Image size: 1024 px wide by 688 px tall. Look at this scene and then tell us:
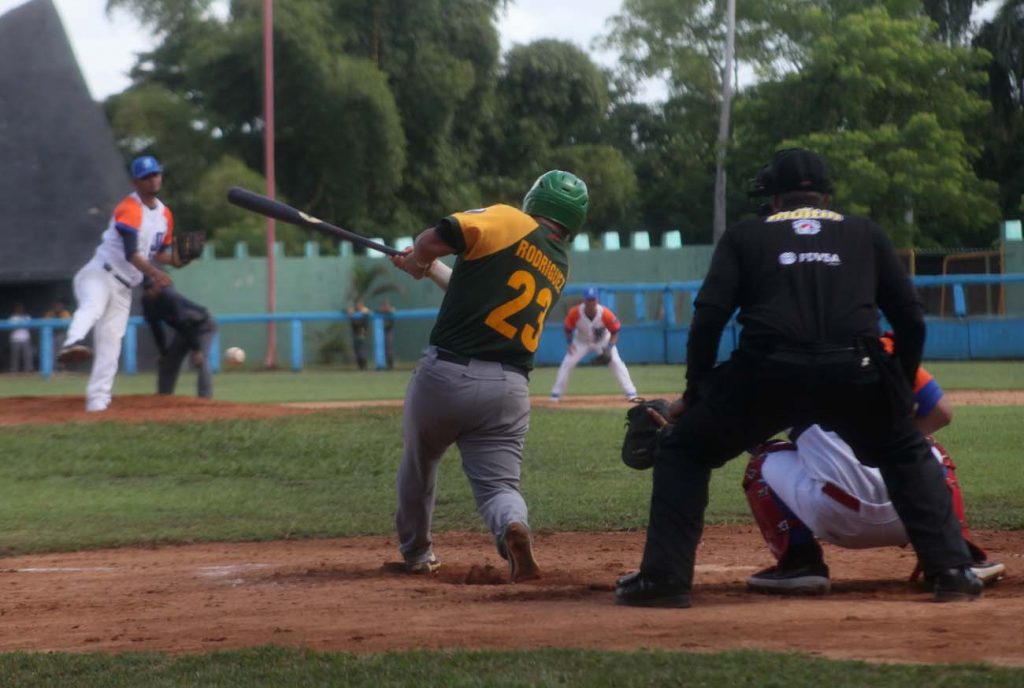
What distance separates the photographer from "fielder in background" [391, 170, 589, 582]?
22.1 ft

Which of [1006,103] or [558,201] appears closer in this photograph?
[558,201]

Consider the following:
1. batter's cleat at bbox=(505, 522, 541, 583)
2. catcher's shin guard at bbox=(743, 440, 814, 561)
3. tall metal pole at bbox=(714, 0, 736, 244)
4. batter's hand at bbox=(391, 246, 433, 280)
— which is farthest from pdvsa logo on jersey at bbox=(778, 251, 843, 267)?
tall metal pole at bbox=(714, 0, 736, 244)

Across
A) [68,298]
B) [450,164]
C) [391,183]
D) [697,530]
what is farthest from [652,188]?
[697,530]

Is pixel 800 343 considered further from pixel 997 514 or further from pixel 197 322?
pixel 197 322

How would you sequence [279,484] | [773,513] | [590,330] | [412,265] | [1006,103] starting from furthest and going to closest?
[1006,103] < [590,330] < [279,484] < [412,265] < [773,513]

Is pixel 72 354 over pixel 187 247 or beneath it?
beneath

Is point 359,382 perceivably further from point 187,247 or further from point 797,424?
point 797,424

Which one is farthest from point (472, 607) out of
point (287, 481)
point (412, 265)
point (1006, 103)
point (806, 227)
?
point (1006, 103)

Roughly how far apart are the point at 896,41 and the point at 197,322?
1168 inches

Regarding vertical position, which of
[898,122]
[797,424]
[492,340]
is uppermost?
[898,122]

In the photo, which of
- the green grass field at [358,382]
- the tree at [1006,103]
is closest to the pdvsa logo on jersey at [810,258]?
the green grass field at [358,382]

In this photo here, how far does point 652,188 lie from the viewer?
58875mm

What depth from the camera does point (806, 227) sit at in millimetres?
5836

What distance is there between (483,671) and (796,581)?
2.09 metres
